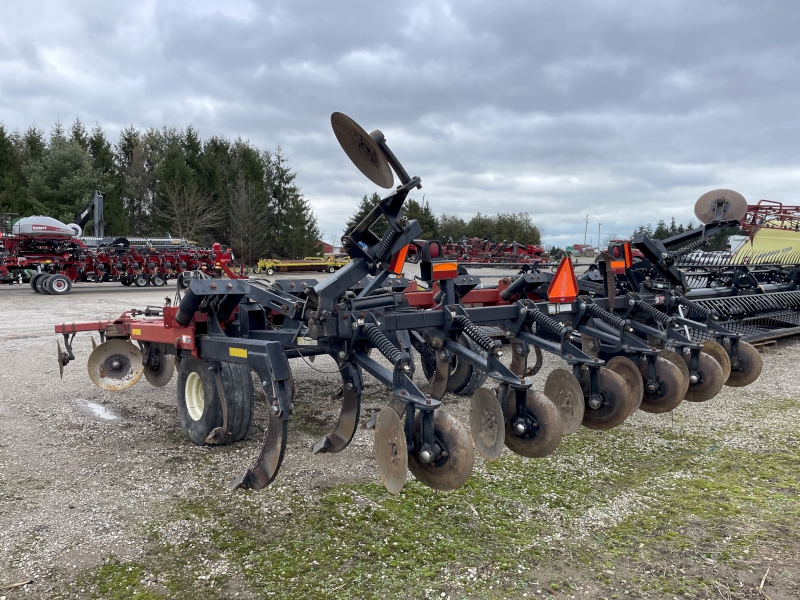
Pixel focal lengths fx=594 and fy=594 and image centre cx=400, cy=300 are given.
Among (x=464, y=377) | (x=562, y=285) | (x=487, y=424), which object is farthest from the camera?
(x=464, y=377)

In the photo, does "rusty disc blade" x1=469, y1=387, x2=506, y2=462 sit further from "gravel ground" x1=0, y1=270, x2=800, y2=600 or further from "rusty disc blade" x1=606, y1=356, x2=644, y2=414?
"rusty disc blade" x1=606, y1=356, x2=644, y2=414

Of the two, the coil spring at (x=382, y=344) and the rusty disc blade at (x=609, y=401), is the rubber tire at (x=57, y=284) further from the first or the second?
the rusty disc blade at (x=609, y=401)

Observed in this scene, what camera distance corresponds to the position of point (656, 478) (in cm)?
388

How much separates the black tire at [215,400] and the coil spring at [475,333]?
1702 millimetres

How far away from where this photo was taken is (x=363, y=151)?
3594mm

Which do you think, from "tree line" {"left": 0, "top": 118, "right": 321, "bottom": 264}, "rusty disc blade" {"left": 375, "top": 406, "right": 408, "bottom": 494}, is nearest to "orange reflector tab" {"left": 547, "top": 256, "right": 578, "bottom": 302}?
"rusty disc blade" {"left": 375, "top": 406, "right": 408, "bottom": 494}

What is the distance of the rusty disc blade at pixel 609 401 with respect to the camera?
3740mm

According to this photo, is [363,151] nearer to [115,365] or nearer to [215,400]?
[215,400]

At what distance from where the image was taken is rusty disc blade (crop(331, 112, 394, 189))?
347cm

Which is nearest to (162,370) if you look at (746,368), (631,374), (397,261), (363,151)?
(397,261)

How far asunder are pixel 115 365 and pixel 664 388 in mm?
4633

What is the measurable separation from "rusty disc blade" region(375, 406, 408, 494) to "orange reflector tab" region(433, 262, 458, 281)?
4.28ft

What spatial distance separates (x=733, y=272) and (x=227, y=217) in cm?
3463

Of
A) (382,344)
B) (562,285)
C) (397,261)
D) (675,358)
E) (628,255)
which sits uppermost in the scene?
(628,255)
